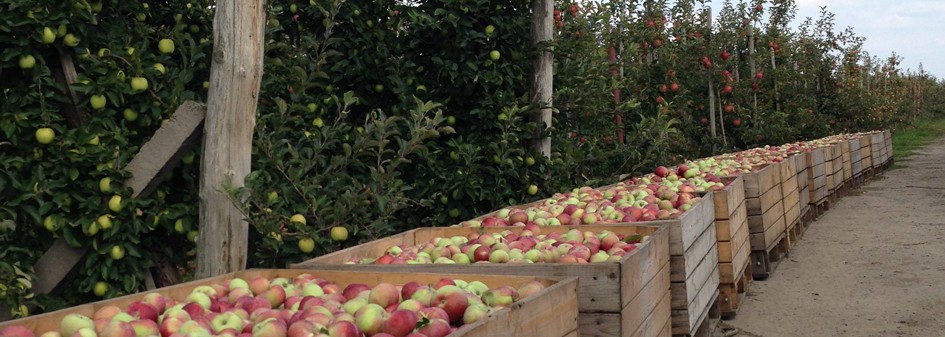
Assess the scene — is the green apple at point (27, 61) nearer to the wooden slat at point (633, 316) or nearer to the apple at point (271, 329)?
the apple at point (271, 329)

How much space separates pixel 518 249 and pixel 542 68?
9.72 ft

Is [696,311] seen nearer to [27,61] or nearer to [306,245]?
[306,245]

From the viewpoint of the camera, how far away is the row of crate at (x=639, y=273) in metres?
2.61

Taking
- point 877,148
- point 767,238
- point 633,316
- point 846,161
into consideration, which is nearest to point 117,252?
point 633,316

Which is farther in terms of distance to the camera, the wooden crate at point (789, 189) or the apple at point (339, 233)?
the wooden crate at point (789, 189)

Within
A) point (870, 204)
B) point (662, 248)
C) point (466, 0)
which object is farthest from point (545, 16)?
point (870, 204)

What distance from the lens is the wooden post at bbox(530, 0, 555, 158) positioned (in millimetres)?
6164

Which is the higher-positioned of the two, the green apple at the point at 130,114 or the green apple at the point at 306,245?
the green apple at the point at 130,114

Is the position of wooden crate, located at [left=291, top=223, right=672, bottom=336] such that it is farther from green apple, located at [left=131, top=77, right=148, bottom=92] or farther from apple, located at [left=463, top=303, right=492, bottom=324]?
green apple, located at [left=131, top=77, right=148, bottom=92]

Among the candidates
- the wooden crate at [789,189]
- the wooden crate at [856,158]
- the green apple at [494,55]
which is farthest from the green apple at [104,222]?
the wooden crate at [856,158]

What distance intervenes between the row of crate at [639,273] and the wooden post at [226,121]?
0.61m

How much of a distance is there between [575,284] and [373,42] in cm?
379

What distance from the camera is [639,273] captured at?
3.36m

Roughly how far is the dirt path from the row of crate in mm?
249
